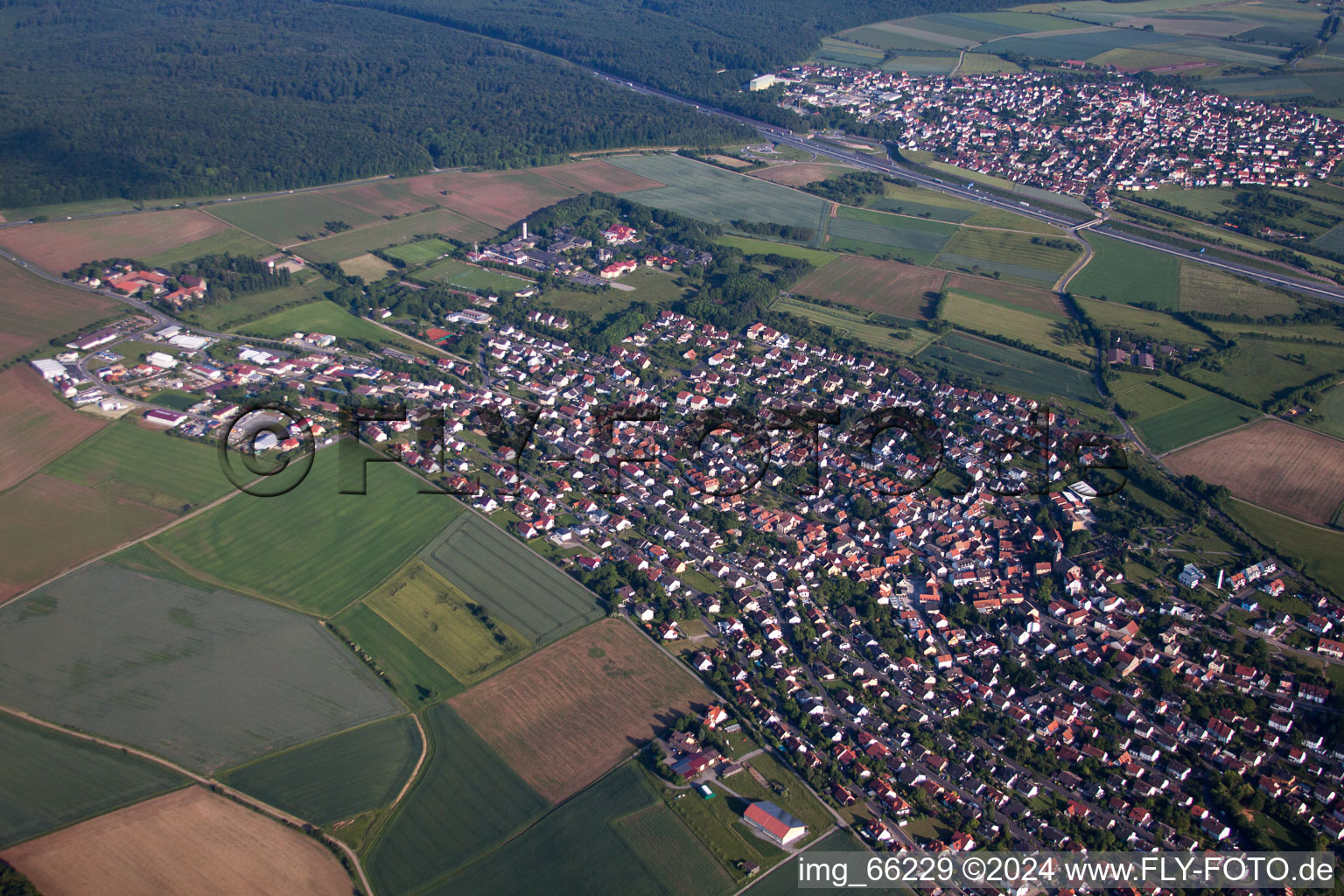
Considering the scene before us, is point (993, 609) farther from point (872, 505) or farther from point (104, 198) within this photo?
point (104, 198)

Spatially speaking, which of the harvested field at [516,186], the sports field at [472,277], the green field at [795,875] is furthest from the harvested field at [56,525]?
the harvested field at [516,186]

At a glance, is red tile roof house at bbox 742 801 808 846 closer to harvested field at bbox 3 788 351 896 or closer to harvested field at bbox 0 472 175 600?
harvested field at bbox 3 788 351 896

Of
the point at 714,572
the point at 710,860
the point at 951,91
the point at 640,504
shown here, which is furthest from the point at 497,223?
the point at 951,91

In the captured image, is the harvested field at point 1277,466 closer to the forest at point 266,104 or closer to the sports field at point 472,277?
the sports field at point 472,277

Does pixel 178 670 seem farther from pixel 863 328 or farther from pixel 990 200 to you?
pixel 990 200

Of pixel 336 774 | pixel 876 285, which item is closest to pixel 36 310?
pixel 336 774

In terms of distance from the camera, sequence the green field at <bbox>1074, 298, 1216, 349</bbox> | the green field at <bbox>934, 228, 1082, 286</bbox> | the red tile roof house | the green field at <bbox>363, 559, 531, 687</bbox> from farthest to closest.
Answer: the green field at <bbox>934, 228, 1082, 286</bbox> < the green field at <bbox>1074, 298, 1216, 349</bbox> < the green field at <bbox>363, 559, 531, 687</bbox> < the red tile roof house

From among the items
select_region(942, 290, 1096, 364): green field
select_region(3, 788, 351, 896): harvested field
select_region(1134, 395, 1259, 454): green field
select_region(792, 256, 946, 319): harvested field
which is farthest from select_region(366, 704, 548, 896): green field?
select_region(942, 290, 1096, 364): green field

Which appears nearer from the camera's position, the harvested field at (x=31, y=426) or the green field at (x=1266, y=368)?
the harvested field at (x=31, y=426)
